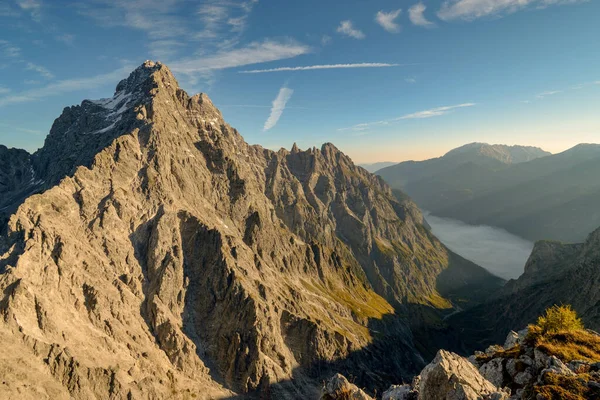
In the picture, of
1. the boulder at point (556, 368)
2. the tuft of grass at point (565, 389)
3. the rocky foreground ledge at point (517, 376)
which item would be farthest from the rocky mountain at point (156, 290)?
the boulder at point (556, 368)

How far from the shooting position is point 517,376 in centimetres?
4000

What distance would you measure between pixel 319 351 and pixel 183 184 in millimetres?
106273

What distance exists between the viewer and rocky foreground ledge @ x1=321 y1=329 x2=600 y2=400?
27.5 meters

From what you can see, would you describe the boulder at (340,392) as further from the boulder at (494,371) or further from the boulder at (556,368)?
the boulder at (494,371)

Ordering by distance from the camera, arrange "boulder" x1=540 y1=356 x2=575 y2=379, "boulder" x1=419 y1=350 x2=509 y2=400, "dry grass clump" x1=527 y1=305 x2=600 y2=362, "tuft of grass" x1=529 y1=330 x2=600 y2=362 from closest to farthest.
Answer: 1. "boulder" x1=419 y1=350 x2=509 y2=400
2. "boulder" x1=540 y1=356 x2=575 y2=379
3. "tuft of grass" x1=529 y1=330 x2=600 y2=362
4. "dry grass clump" x1=527 y1=305 x2=600 y2=362

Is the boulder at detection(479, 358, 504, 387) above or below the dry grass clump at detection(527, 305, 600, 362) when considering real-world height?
below

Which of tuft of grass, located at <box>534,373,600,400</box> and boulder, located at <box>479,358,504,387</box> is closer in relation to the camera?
tuft of grass, located at <box>534,373,600,400</box>

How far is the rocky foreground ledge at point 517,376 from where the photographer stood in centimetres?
2745

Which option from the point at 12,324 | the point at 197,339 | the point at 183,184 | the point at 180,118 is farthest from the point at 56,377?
the point at 180,118

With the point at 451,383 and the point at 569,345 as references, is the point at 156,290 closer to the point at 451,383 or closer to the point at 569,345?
the point at 451,383

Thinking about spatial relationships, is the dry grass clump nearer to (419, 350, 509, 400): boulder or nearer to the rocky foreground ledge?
the rocky foreground ledge

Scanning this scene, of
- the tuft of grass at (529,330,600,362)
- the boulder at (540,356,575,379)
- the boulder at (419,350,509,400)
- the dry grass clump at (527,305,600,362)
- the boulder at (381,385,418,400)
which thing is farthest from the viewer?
the dry grass clump at (527,305,600,362)

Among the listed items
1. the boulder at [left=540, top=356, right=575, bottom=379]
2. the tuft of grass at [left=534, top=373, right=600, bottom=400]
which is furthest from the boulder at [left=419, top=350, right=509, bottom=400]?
the boulder at [left=540, top=356, right=575, bottom=379]

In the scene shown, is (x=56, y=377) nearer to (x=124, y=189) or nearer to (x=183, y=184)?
(x=124, y=189)
